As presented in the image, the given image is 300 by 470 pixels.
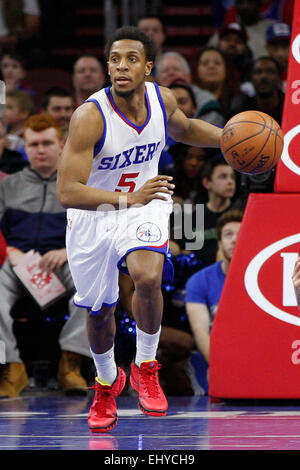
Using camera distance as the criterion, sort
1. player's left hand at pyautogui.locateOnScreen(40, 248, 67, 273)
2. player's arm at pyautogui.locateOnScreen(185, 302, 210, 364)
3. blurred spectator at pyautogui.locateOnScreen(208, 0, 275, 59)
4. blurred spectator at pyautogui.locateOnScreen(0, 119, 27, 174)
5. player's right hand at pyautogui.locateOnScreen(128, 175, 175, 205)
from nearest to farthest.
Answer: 1. player's right hand at pyautogui.locateOnScreen(128, 175, 175, 205)
2. player's arm at pyautogui.locateOnScreen(185, 302, 210, 364)
3. player's left hand at pyautogui.locateOnScreen(40, 248, 67, 273)
4. blurred spectator at pyautogui.locateOnScreen(0, 119, 27, 174)
5. blurred spectator at pyautogui.locateOnScreen(208, 0, 275, 59)

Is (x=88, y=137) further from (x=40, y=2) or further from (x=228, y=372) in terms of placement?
(x=40, y=2)

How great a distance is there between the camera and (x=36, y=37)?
450 inches

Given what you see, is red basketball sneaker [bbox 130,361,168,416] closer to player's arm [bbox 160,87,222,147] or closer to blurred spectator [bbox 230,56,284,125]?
player's arm [bbox 160,87,222,147]

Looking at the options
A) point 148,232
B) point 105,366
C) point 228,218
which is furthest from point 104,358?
point 228,218

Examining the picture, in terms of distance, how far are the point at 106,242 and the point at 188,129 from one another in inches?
34.5

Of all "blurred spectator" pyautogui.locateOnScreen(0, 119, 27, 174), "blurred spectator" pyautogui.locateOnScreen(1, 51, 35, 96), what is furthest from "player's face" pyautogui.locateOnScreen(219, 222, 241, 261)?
"blurred spectator" pyautogui.locateOnScreen(1, 51, 35, 96)

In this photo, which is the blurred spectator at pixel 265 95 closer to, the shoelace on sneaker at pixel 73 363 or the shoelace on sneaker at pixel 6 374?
the shoelace on sneaker at pixel 73 363

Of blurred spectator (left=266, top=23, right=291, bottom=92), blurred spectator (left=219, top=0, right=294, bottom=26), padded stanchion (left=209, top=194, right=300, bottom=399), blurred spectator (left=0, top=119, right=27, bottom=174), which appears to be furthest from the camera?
blurred spectator (left=219, top=0, right=294, bottom=26)

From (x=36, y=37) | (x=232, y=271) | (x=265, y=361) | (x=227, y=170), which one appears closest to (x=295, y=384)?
(x=265, y=361)

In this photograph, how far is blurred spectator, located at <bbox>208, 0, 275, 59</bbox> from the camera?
401 inches

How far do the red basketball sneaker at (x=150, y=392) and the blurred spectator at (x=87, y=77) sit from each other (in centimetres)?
499

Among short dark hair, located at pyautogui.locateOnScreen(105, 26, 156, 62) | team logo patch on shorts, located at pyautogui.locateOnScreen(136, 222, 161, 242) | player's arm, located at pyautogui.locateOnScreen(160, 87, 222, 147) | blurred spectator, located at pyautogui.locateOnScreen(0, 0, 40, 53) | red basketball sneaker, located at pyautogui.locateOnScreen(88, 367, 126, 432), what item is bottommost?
red basketball sneaker, located at pyautogui.locateOnScreen(88, 367, 126, 432)

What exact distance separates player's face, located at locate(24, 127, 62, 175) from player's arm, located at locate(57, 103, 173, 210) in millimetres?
2583

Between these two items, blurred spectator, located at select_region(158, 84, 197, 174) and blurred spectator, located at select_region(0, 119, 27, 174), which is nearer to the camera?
blurred spectator, located at select_region(0, 119, 27, 174)
